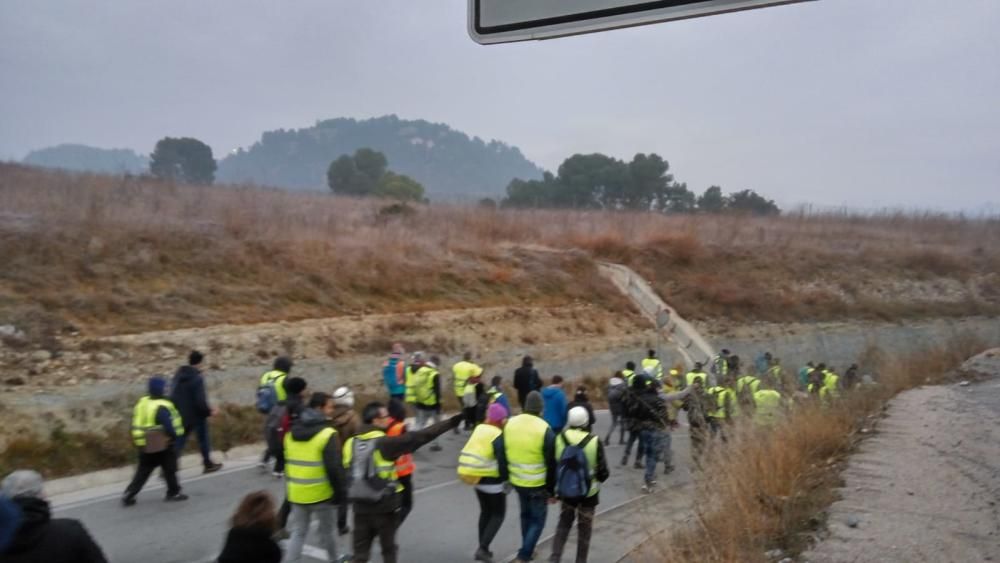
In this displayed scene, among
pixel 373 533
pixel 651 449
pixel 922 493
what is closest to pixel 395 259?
pixel 651 449

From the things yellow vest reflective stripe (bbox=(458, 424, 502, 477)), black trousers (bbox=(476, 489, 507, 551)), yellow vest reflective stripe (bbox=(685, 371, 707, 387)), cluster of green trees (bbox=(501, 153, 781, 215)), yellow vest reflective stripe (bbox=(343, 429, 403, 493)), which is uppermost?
cluster of green trees (bbox=(501, 153, 781, 215))

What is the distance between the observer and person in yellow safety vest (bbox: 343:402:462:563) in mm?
7387

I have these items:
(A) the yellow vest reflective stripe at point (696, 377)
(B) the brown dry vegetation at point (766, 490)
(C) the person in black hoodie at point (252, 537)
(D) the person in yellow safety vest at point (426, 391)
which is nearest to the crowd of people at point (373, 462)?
(C) the person in black hoodie at point (252, 537)

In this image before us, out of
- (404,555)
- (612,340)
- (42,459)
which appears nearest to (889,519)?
(404,555)

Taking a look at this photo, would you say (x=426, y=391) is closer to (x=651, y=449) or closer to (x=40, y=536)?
(x=651, y=449)

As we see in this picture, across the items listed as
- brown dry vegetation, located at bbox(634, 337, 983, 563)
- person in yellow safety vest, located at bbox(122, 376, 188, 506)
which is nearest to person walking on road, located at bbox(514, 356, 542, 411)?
brown dry vegetation, located at bbox(634, 337, 983, 563)

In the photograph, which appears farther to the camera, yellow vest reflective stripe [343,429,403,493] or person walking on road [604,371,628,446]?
person walking on road [604,371,628,446]

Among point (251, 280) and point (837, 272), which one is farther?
point (837, 272)

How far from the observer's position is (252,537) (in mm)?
4613

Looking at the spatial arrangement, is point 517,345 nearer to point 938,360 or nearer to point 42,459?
point 938,360

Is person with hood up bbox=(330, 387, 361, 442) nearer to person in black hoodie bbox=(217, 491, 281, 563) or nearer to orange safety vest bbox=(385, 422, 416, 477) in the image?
orange safety vest bbox=(385, 422, 416, 477)

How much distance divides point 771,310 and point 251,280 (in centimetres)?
2612

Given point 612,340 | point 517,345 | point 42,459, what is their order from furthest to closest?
point 612,340 < point 517,345 < point 42,459

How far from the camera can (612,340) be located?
31844 mm
